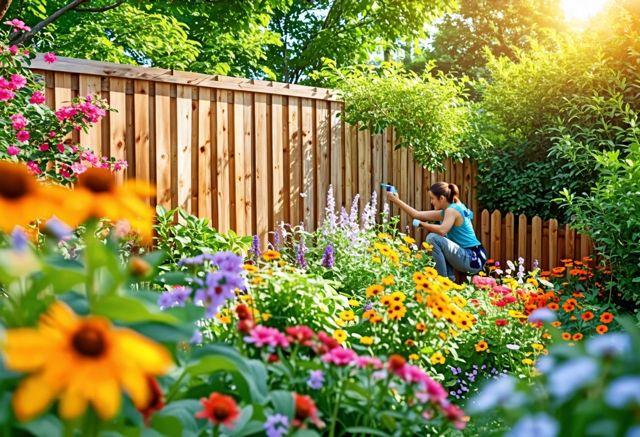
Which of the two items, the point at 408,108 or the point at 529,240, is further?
the point at 529,240

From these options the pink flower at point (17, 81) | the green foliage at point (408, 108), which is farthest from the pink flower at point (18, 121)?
the green foliage at point (408, 108)

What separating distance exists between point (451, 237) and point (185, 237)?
8.31 ft

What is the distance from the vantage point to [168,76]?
4.60 meters

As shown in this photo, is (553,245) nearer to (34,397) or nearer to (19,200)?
(19,200)

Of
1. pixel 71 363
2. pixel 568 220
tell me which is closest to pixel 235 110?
pixel 568 220

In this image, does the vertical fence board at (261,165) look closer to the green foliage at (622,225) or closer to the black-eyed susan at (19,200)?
the green foliage at (622,225)

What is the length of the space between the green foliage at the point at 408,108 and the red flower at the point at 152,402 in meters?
5.09

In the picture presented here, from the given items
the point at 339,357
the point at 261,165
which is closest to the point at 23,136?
the point at 261,165

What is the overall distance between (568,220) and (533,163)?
874mm

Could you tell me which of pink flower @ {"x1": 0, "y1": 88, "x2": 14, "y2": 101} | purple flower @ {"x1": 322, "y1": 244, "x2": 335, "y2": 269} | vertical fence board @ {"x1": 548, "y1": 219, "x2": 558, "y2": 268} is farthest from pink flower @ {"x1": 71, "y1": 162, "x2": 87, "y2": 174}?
vertical fence board @ {"x1": 548, "y1": 219, "x2": 558, "y2": 268}

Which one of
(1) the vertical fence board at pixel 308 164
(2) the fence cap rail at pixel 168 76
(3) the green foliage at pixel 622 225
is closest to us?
(2) the fence cap rail at pixel 168 76

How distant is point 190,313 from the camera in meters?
1.30

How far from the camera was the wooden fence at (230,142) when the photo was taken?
4348mm

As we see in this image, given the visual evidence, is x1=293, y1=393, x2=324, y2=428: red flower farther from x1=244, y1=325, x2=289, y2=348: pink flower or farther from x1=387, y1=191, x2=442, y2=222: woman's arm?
x1=387, y1=191, x2=442, y2=222: woman's arm
